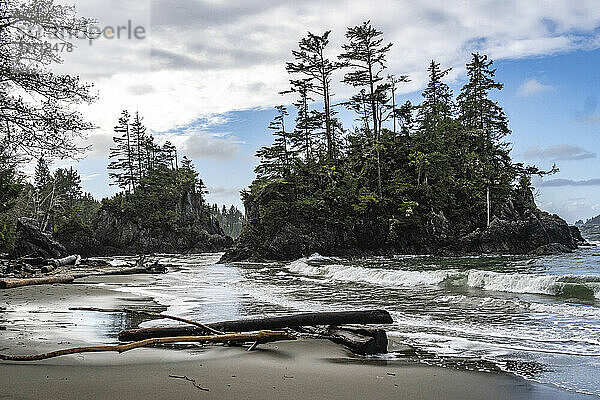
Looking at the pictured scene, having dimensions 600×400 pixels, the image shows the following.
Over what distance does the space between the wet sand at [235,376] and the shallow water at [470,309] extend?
0.74 metres

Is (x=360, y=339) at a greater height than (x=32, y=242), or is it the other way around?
(x=32, y=242)

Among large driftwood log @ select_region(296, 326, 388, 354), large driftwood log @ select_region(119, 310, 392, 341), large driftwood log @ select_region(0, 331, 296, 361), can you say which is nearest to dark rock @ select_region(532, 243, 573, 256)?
large driftwood log @ select_region(119, 310, 392, 341)

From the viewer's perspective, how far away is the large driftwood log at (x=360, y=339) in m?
5.41

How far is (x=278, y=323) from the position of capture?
239 inches

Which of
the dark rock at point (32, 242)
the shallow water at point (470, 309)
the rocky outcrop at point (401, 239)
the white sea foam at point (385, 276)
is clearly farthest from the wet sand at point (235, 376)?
the rocky outcrop at point (401, 239)

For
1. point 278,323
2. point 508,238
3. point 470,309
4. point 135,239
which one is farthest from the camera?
point 135,239

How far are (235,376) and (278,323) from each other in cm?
196

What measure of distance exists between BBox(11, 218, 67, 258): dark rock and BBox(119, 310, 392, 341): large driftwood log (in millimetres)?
25566

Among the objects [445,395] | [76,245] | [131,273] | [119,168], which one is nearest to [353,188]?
[131,273]

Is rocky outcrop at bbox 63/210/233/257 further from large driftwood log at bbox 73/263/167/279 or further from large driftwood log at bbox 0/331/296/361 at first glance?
large driftwood log at bbox 0/331/296/361

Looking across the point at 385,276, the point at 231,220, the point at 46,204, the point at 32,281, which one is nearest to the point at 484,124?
the point at 385,276

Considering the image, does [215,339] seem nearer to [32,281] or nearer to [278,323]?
[278,323]

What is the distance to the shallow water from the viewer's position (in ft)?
17.6

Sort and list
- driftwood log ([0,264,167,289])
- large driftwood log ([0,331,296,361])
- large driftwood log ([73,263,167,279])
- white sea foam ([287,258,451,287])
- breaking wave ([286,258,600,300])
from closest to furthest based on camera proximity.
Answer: large driftwood log ([0,331,296,361]) < breaking wave ([286,258,600,300]) < driftwood log ([0,264,167,289]) < white sea foam ([287,258,451,287]) < large driftwood log ([73,263,167,279])
